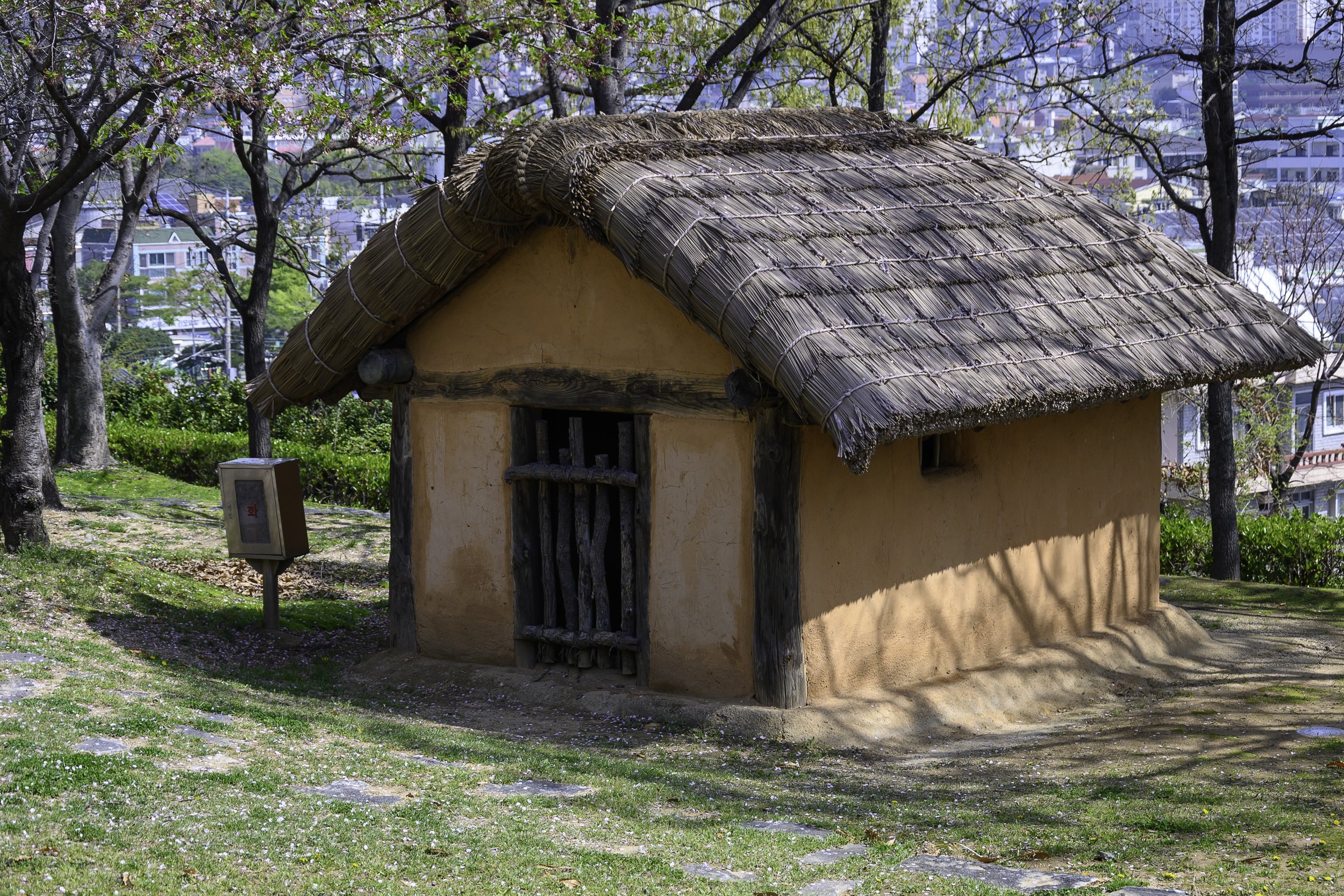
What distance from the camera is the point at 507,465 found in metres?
9.35

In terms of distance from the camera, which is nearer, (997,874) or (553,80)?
(997,874)

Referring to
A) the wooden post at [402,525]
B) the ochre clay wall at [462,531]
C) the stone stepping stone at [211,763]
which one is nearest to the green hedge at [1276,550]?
the ochre clay wall at [462,531]

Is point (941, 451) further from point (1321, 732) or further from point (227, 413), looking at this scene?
point (227, 413)

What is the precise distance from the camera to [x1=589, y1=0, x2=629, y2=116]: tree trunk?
13.6 meters

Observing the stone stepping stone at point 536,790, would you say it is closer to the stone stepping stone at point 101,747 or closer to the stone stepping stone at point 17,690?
the stone stepping stone at point 101,747

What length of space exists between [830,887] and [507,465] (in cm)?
459

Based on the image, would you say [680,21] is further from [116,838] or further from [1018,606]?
[116,838]

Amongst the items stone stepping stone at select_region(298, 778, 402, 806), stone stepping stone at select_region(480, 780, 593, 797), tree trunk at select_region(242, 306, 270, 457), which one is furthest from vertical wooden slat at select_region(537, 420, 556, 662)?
tree trunk at select_region(242, 306, 270, 457)

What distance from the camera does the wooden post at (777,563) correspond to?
8.14 meters

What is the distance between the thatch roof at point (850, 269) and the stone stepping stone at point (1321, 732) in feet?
7.79

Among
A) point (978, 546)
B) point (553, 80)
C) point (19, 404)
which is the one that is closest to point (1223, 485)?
point (978, 546)

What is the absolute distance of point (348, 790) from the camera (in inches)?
248

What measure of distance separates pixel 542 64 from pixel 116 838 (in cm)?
1102

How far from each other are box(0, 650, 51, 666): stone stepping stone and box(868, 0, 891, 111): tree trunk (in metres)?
11.2
